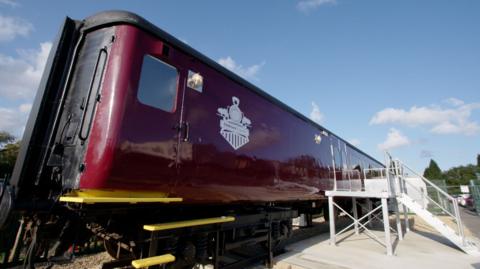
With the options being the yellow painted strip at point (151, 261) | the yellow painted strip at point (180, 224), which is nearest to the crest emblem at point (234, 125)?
the yellow painted strip at point (180, 224)

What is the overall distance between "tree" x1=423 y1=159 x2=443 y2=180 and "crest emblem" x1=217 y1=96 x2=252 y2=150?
89604mm

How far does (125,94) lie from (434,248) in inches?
386

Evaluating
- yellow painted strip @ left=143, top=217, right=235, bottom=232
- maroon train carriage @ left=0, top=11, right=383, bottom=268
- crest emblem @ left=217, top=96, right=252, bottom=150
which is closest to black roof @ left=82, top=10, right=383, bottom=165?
maroon train carriage @ left=0, top=11, right=383, bottom=268

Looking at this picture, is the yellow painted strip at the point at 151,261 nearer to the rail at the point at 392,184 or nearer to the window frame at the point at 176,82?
the window frame at the point at 176,82

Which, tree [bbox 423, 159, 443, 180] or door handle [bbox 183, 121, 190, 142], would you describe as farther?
tree [bbox 423, 159, 443, 180]

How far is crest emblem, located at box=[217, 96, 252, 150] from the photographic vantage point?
4.21 metres

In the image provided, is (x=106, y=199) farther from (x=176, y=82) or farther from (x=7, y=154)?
(x=7, y=154)

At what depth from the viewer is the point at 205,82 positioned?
4.00 m

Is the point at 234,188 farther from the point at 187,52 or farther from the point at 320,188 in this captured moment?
the point at 320,188

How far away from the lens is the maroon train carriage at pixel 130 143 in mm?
2674

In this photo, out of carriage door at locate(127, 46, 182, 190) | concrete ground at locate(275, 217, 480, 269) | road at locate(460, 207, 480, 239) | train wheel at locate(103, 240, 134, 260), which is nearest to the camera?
carriage door at locate(127, 46, 182, 190)

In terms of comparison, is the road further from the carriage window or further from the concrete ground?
the carriage window

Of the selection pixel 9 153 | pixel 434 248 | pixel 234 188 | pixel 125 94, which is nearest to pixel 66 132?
pixel 125 94

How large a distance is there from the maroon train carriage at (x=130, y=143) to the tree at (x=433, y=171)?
9031 cm
